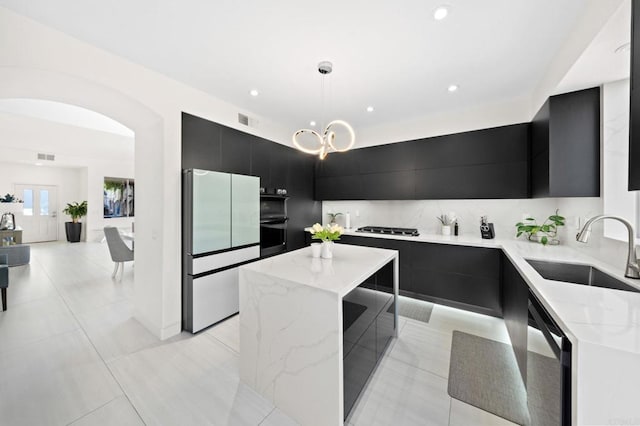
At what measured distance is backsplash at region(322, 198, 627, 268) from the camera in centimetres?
202

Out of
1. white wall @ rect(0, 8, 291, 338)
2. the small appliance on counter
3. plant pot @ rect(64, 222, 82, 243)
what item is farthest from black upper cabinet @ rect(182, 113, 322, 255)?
plant pot @ rect(64, 222, 82, 243)

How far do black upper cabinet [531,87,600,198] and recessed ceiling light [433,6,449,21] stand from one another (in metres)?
1.44

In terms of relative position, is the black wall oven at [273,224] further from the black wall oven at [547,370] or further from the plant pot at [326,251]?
the black wall oven at [547,370]

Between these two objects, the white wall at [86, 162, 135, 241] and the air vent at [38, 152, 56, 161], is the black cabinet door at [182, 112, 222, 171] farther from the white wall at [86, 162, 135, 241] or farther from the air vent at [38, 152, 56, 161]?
the white wall at [86, 162, 135, 241]

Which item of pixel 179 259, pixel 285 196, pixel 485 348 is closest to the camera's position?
pixel 485 348

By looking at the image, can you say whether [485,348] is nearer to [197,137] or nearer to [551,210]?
[551,210]

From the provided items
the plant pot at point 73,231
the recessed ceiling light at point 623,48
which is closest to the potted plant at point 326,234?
the recessed ceiling light at point 623,48

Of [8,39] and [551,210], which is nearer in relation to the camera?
[8,39]

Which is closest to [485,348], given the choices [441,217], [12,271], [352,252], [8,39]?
[352,252]

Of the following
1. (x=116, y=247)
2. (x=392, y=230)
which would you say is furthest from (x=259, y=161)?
(x=116, y=247)

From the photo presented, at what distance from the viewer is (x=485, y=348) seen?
7.47 feet

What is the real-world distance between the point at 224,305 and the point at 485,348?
2803mm

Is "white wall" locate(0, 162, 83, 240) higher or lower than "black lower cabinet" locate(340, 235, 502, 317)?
higher

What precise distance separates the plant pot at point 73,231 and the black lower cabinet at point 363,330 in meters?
10.4
